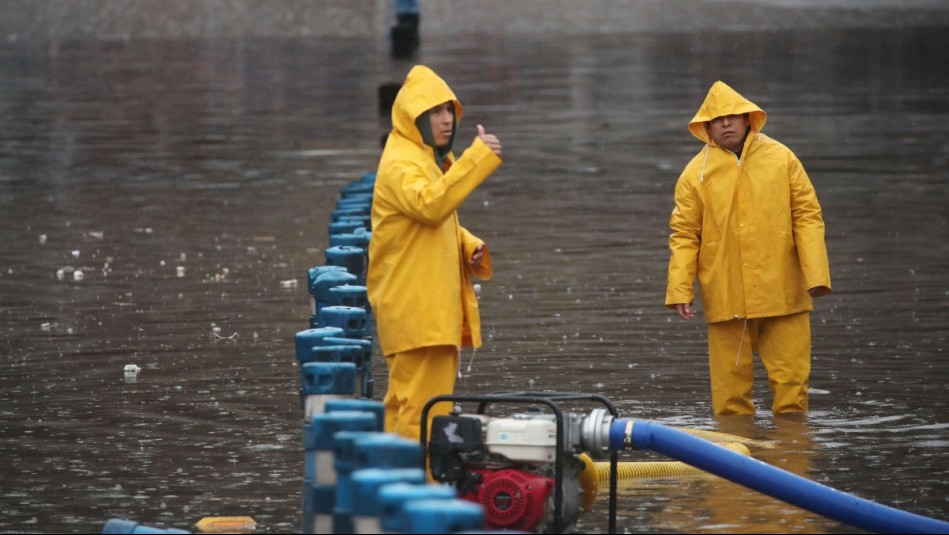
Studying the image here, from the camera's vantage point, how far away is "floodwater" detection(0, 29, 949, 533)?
9031 mm

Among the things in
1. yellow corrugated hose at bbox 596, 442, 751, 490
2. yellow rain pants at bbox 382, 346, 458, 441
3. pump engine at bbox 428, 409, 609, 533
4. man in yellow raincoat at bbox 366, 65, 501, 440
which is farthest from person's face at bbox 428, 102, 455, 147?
yellow corrugated hose at bbox 596, 442, 751, 490

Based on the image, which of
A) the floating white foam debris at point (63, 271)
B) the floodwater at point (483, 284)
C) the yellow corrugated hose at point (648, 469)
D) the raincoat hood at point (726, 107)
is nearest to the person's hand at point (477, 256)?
the yellow corrugated hose at point (648, 469)

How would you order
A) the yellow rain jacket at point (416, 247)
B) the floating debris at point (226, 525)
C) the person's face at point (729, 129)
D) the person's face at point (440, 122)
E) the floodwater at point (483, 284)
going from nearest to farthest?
1. the floating debris at point (226, 525)
2. the yellow rain jacket at point (416, 247)
3. the person's face at point (440, 122)
4. the floodwater at point (483, 284)
5. the person's face at point (729, 129)

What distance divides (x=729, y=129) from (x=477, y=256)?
2371mm

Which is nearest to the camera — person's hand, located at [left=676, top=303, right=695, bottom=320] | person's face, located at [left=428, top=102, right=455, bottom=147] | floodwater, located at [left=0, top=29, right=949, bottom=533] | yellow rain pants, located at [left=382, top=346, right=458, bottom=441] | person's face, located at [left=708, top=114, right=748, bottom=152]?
yellow rain pants, located at [left=382, top=346, right=458, bottom=441]

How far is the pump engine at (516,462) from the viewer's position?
7.32 m

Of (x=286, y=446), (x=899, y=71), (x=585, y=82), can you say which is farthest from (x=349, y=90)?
(x=286, y=446)

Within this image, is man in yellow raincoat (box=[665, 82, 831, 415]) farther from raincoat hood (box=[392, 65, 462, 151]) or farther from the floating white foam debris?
the floating white foam debris

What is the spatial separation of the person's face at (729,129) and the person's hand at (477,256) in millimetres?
2313

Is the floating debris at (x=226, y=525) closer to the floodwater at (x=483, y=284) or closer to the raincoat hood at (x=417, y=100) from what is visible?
the floodwater at (x=483, y=284)

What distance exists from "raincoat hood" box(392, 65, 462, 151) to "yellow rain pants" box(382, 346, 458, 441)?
871 mm

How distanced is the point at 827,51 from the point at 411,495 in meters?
32.4

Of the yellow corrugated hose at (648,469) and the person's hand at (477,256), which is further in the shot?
the yellow corrugated hose at (648,469)

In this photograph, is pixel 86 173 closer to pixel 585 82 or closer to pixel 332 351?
pixel 585 82
